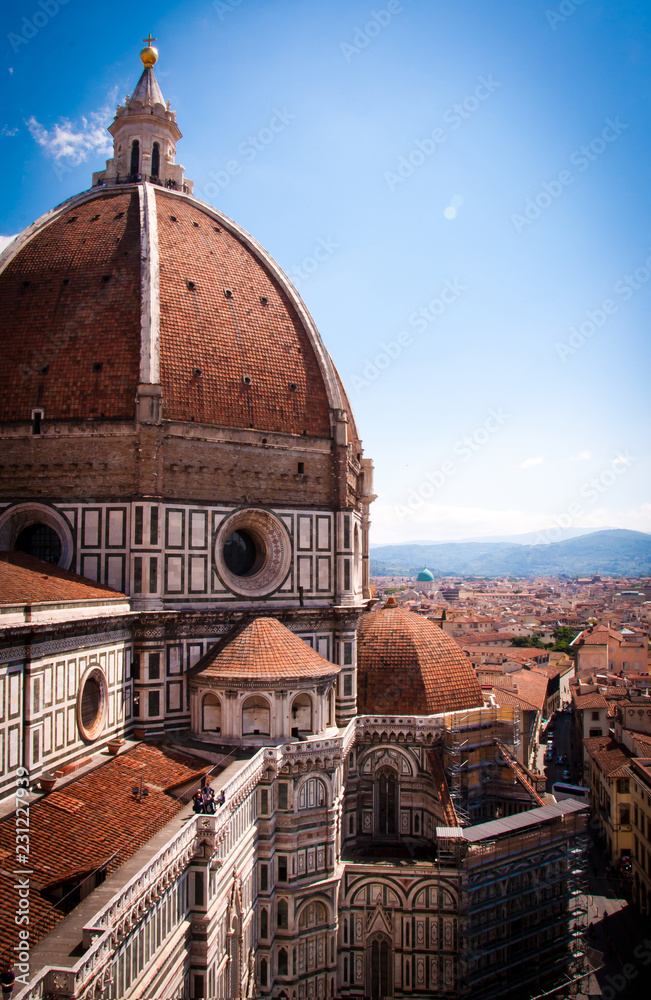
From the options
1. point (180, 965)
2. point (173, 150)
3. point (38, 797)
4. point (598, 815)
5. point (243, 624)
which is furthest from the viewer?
point (598, 815)

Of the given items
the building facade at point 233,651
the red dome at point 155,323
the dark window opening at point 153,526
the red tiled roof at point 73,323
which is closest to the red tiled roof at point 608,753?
the building facade at point 233,651

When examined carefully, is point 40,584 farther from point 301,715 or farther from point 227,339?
point 227,339

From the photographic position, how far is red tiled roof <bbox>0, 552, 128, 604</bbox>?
14.7m

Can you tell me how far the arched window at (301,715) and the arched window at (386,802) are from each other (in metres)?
4.56

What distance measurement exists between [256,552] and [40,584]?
7.15 metres

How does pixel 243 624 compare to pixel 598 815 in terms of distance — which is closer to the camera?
pixel 243 624

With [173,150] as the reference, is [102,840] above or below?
below

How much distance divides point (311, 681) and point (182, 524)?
16.4 feet

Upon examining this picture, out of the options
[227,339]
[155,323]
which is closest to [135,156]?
[227,339]

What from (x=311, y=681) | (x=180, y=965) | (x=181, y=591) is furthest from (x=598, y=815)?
(x=180, y=965)

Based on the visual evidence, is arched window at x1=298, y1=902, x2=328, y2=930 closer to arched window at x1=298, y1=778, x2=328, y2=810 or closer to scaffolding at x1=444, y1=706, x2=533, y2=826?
arched window at x1=298, y1=778, x2=328, y2=810

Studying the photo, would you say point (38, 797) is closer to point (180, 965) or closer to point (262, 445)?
point (180, 965)

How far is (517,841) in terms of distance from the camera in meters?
20.7

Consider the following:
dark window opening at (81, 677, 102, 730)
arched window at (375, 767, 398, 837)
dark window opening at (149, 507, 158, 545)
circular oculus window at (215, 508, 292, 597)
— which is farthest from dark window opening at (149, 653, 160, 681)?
arched window at (375, 767, 398, 837)
